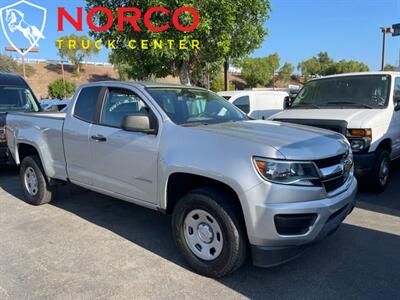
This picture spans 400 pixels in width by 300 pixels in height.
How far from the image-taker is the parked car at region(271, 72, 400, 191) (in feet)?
18.5

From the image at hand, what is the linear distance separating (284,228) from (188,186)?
43.6 inches

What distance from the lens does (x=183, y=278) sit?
3465 millimetres

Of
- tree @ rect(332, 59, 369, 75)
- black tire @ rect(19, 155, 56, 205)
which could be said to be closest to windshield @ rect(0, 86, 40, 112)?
black tire @ rect(19, 155, 56, 205)

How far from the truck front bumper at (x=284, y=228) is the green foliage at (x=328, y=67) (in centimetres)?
8532

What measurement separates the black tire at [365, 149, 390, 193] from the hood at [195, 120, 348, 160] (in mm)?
2283

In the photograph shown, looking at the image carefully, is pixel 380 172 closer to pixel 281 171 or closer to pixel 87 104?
pixel 281 171

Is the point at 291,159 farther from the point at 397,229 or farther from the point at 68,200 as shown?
the point at 68,200

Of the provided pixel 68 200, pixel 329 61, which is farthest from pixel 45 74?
pixel 68 200

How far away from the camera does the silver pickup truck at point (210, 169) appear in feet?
9.93

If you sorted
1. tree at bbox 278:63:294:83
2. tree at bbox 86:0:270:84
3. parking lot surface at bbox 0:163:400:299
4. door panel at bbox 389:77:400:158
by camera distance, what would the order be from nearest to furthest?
parking lot surface at bbox 0:163:400:299 < door panel at bbox 389:77:400:158 < tree at bbox 86:0:270:84 < tree at bbox 278:63:294:83

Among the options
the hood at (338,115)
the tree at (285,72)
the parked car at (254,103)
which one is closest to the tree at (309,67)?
the tree at (285,72)

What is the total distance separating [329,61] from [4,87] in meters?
105

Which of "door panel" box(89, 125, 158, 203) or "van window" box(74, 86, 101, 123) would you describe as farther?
"van window" box(74, 86, 101, 123)

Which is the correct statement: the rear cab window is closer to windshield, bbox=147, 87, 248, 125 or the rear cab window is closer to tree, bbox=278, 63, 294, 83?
windshield, bbox=147, 87, 248, 125
